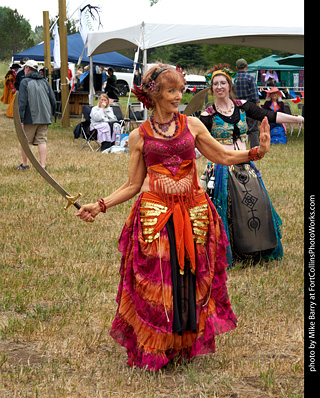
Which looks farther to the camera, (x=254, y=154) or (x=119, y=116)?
(x=119, y=116)

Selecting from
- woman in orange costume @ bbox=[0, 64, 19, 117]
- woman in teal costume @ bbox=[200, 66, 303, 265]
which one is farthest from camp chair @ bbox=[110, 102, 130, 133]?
woman in teal costume @ bbox=[200, 66, 303, 265]

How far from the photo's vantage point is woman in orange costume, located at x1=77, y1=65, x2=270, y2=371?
11.6 feet

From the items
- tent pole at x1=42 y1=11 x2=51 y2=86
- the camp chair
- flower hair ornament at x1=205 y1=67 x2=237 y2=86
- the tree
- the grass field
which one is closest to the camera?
the grass field

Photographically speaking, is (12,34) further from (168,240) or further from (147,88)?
(168,240)

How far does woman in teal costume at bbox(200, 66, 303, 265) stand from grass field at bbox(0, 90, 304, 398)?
0.27 meters

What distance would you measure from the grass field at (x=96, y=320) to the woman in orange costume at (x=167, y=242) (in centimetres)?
20

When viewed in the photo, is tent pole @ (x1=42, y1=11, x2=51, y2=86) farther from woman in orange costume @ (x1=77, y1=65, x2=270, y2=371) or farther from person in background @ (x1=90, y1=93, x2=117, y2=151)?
woman in orange costume @ (x1=77, y1=65, x2=270, y2=371)

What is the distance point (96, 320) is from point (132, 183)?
1.31 meters

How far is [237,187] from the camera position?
18.5 feet

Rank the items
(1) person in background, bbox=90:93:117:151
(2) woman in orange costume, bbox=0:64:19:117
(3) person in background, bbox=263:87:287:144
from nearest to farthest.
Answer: (1) person in background, bbox=90:93:117:151, (3) person in background, bbox=263:87:287:144, (2) woman in orange costume, bbox=0:64:19:117

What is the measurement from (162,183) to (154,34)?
1179 cm

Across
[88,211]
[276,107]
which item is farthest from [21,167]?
[88,211]
